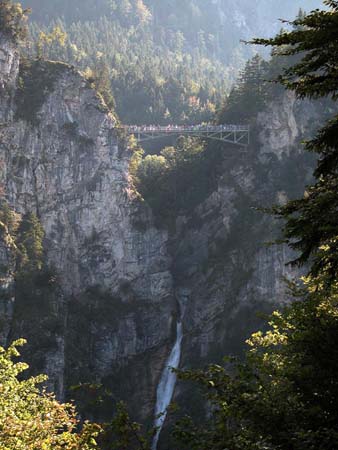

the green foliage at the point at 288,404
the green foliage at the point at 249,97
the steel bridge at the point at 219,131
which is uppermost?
the green foliage at the point at 249,97

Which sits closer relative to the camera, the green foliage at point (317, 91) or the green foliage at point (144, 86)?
the green foliage at point (317, 91)

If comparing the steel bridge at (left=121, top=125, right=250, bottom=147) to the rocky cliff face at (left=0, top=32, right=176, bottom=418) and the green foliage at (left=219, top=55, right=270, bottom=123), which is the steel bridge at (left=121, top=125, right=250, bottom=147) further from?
the rocky cliff face at (left=0, top=32, right=176, bottom=418)

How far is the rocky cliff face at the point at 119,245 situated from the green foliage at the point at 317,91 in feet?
120

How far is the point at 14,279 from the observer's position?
43.2 metres

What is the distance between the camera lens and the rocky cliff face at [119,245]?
46534 millimetres

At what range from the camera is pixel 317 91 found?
28.3 ft

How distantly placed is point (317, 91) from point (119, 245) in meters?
45.3

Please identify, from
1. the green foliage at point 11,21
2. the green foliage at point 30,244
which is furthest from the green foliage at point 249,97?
the green foliage at point 30,244

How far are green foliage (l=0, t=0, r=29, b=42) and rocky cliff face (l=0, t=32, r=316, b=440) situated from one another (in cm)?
163

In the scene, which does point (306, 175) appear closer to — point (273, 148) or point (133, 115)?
point (273, 148)

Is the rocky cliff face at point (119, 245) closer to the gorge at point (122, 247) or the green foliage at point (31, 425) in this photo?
the gorge at point (122, 247)

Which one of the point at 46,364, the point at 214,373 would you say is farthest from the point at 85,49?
the point at 214,373

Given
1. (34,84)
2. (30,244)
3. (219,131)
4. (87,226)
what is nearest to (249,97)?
(219,131)

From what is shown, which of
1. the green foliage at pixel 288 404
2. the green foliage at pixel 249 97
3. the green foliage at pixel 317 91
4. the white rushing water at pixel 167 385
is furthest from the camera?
the green foliage at pixel 249 97
